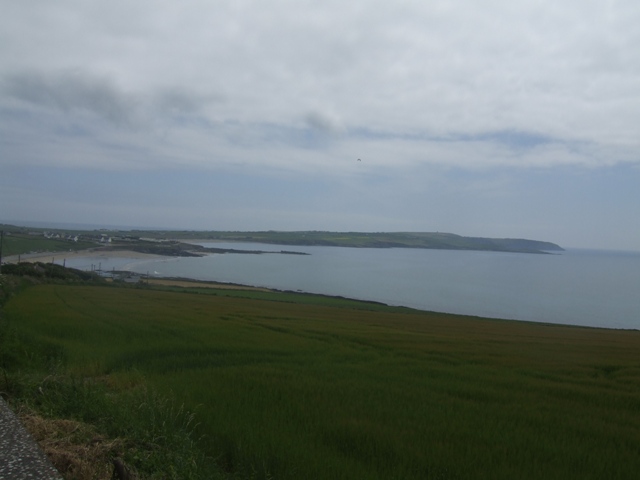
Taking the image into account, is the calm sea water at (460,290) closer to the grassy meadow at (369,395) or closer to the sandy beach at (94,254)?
the sandy beach at (94,254)

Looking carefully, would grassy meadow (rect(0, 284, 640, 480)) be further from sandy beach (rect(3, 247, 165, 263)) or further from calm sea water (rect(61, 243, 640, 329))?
sandy beach (rect(3, 247, 165, 263))

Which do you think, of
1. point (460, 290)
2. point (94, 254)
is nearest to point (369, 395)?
point (460, 290)

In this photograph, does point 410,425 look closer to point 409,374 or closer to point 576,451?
point 576,451

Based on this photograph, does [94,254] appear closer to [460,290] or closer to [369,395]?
[460,290]

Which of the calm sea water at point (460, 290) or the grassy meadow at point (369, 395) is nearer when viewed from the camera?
the grassy meadow at point (369, 395)

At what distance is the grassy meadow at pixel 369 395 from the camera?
5.57m

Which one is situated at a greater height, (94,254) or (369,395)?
(369,395)

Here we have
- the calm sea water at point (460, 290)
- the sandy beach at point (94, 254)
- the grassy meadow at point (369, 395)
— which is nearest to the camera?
the grassy meadow at point (369, 395)

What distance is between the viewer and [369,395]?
820cm

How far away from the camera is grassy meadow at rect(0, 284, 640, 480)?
5.57 m

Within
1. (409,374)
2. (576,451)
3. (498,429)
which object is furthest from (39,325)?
(576,451)

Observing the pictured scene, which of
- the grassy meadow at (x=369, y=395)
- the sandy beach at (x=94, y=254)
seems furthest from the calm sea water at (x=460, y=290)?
the grassy meadow at (x=369, y=395)

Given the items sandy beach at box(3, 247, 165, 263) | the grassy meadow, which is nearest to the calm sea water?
sandy beach at box(3, 247, 165, 263)

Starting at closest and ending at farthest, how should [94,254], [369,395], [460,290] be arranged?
[369,395]
[460,290]
[94,254]
